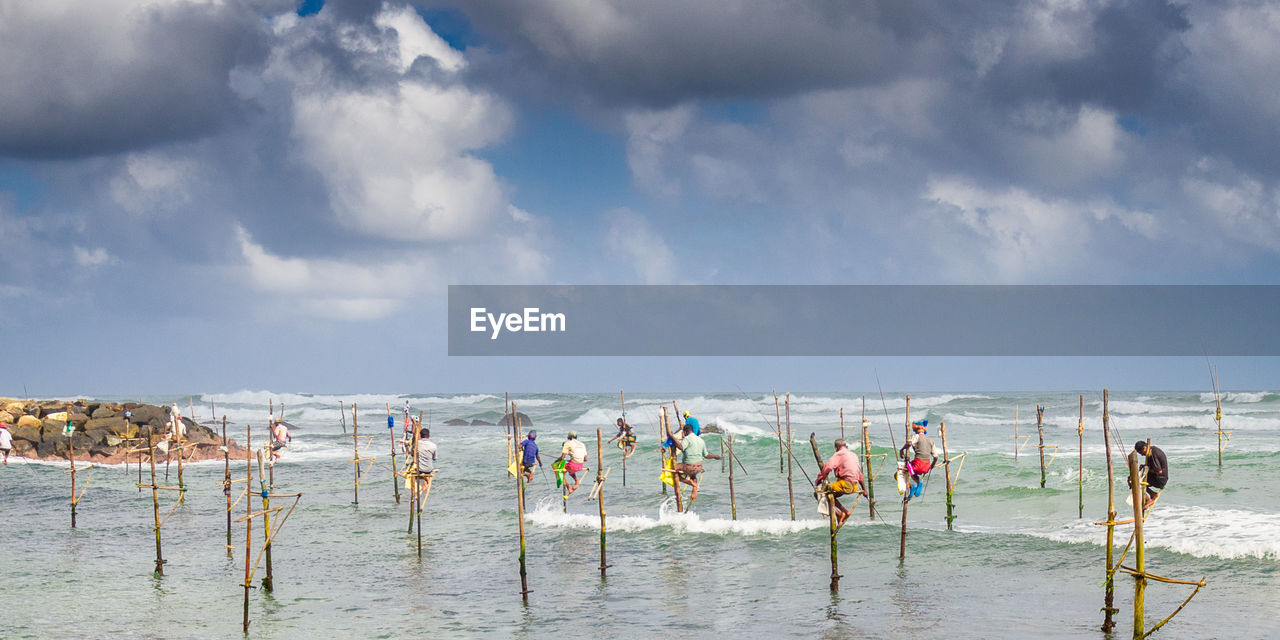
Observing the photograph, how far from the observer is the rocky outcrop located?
1527 inches

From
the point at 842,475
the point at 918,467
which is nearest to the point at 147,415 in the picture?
the point at 918,467

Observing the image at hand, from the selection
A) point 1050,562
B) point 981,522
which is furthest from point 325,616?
point 981,522

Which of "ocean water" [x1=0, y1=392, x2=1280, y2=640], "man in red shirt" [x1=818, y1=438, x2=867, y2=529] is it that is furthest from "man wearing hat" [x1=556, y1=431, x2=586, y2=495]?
"man in red shirt" [x1=818, y1=438, x2=867, y2=529]

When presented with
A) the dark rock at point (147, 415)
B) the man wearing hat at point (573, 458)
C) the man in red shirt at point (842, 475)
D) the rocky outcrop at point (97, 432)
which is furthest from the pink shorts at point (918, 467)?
the dark rock at point (147, 415)

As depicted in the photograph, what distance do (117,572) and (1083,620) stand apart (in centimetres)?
1576

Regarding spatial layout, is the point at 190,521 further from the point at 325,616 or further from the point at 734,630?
the point at 734,630

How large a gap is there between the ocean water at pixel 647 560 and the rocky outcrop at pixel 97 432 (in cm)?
426

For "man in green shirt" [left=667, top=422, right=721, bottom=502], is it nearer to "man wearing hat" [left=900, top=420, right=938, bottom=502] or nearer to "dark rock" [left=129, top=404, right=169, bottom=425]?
"man wearing hat" [left=900, top=420, right=938, bottom=502]

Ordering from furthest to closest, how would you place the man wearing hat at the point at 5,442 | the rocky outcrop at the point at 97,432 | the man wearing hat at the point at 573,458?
the rocky outcrop at the point at 97,432 < the man wearing hat at the point at 5,442 < the man wearing hat at the point at 573,458

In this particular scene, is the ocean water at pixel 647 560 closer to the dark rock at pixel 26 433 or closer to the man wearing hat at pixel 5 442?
the man wearing hat at pixel 5 442

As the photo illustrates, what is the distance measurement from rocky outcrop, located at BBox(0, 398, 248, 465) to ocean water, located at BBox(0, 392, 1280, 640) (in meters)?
4.26

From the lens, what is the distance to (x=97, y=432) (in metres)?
39.8

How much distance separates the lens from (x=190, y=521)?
23.7 metres

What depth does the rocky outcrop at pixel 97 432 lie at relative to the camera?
127 ft
